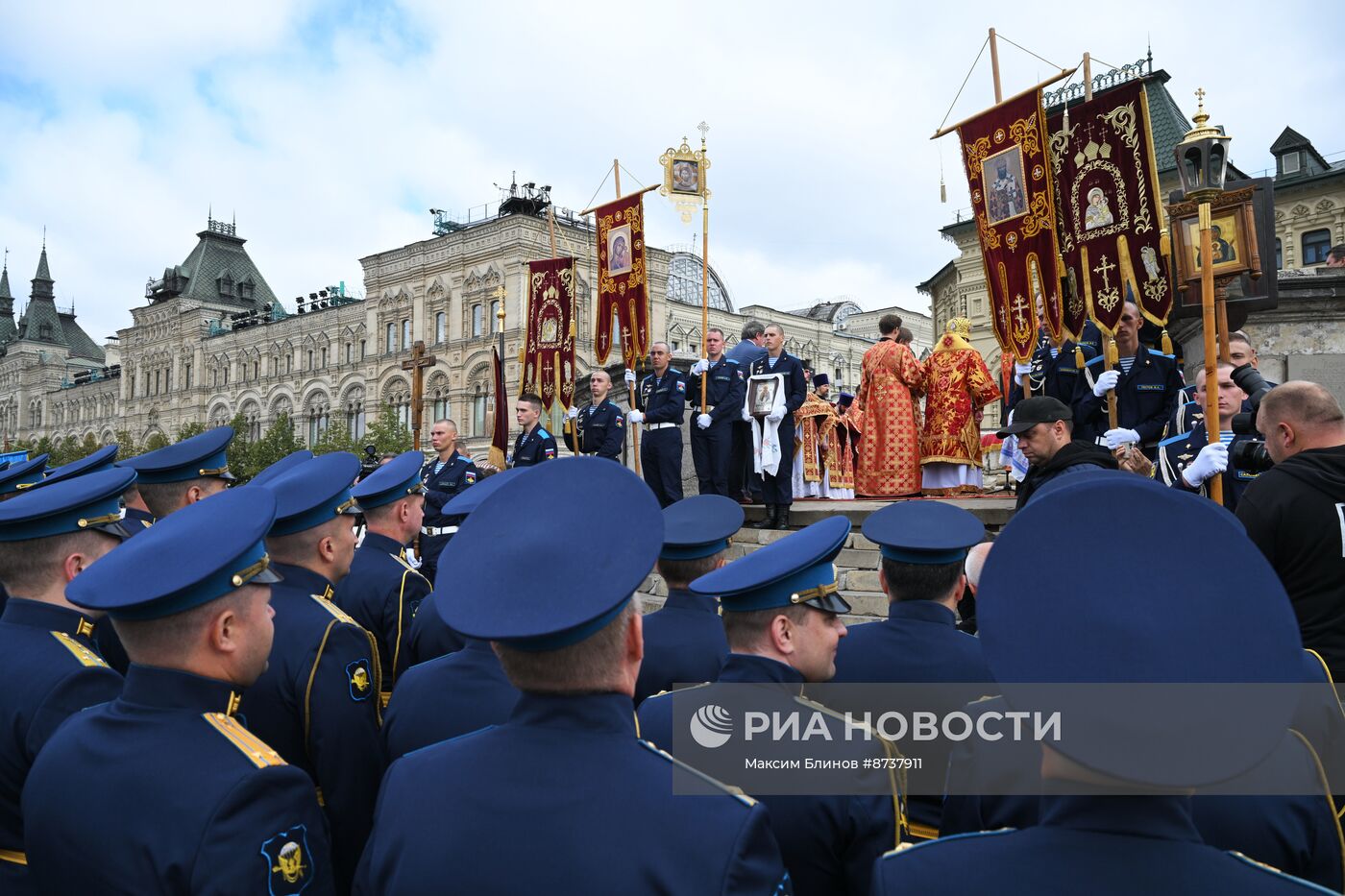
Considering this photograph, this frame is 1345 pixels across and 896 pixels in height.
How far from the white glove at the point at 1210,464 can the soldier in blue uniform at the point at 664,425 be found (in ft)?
20.0

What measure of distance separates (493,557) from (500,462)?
11.6m

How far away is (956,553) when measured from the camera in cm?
299

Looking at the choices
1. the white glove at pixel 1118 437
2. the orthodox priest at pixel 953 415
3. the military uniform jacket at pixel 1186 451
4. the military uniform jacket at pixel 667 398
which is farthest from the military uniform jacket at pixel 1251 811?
the military uniform jacket at pixel 667 398

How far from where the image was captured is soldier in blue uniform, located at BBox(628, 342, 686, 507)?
10633 mm

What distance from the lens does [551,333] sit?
13352mm

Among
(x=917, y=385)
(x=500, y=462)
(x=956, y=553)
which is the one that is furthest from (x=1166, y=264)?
(x=500, y=462)

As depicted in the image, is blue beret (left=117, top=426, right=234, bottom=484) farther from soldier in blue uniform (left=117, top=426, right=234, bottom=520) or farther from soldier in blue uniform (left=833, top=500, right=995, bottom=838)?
soldier in blue uniform (left=833, top=500, right=995, bottom=838)

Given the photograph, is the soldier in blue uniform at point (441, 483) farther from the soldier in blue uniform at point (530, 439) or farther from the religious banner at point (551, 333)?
the religious banner at point (551, 333)

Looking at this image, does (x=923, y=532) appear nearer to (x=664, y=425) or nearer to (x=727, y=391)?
(x=727, y=391)

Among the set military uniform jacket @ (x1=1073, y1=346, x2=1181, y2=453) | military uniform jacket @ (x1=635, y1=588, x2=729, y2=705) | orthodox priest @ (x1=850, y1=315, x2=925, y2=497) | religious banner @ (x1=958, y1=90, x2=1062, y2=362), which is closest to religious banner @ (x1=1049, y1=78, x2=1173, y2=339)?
religious banner @ (x1=958, y1=90, x2=1062, y2=362)

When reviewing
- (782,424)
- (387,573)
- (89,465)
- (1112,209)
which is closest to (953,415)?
(782,424)

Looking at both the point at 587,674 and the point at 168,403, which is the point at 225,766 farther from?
the point at 168,403

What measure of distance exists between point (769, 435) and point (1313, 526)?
6546 mm

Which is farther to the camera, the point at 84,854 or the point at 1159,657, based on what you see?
the point at 84,854
